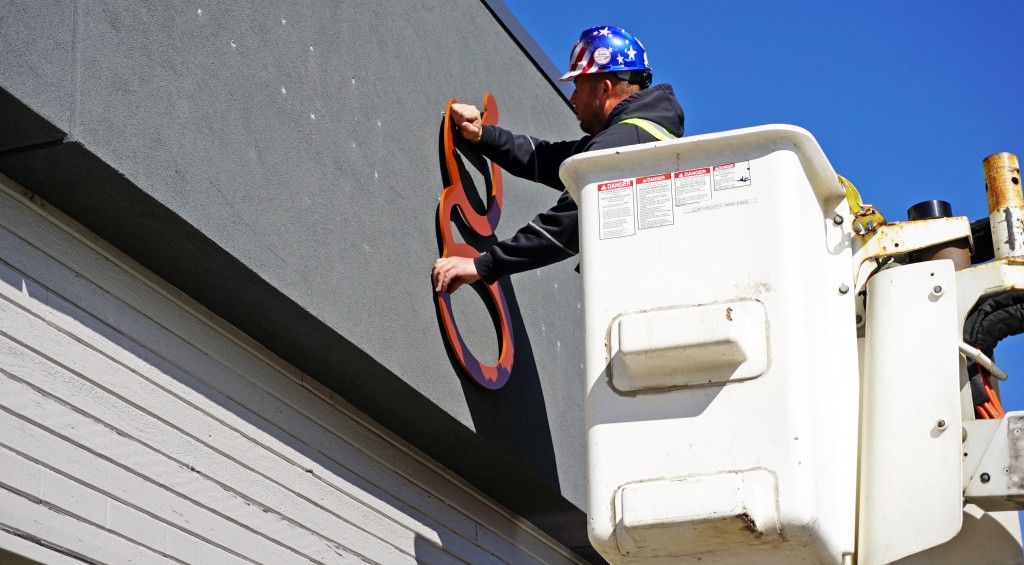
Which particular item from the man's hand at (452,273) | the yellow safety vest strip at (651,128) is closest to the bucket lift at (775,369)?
the yellow safety vest strip at (651,128)

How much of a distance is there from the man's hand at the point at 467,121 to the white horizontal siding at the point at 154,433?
1.63m

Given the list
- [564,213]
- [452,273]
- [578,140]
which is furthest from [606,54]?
[452,273]

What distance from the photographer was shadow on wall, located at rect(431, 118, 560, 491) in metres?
6.16

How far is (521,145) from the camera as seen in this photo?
22.2 feet

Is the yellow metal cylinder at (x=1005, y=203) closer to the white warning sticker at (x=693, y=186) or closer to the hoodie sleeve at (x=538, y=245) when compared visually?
the white warning sticker at (x=693, y=186)

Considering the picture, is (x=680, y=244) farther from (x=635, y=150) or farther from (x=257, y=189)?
(x=257, y=189)

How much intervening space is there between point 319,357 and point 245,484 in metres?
0.66

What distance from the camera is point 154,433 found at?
4.38 meters

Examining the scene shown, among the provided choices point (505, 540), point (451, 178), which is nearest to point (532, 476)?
point (505, 540)

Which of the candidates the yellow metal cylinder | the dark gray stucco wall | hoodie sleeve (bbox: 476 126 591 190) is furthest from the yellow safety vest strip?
the yellow metal cylinder

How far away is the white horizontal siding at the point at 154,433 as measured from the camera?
3914mm

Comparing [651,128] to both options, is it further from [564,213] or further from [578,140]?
[578,140]

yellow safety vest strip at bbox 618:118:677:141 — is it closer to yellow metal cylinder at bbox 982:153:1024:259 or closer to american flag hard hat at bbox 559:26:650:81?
american flag hard hat at bbox 559:26:650:81

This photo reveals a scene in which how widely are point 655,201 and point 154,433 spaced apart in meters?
1.88
